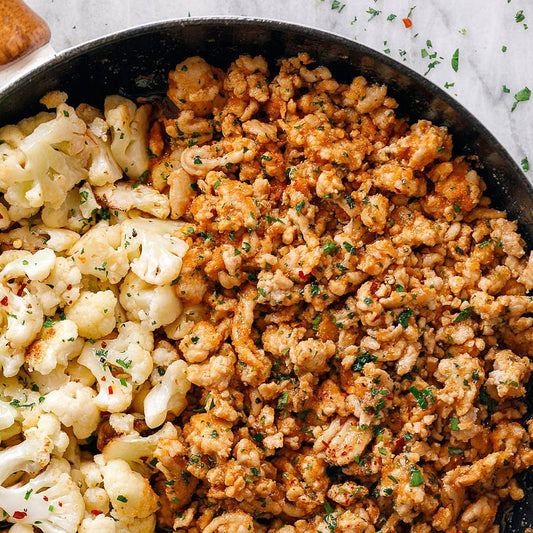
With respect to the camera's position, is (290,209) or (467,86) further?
(467,86)

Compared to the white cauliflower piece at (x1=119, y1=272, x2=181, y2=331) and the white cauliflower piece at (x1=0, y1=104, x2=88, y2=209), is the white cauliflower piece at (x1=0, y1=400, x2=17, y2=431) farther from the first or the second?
the white cauliflower piece at (x1=0, y1=104, x2=88, y2=209)

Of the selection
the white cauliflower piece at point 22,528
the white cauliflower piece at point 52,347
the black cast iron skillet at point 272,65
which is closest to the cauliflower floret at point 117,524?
the white cauliflower piece at point 22,528

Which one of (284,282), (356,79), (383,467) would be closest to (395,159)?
(356,79)

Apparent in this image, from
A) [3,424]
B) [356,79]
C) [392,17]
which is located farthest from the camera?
[392,17]

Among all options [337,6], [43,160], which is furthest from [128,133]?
[337,6]

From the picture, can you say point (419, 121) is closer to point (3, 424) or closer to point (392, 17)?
point (392, 17)

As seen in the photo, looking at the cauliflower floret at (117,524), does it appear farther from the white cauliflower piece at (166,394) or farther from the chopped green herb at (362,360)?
the chopped green herb at (362,360)
